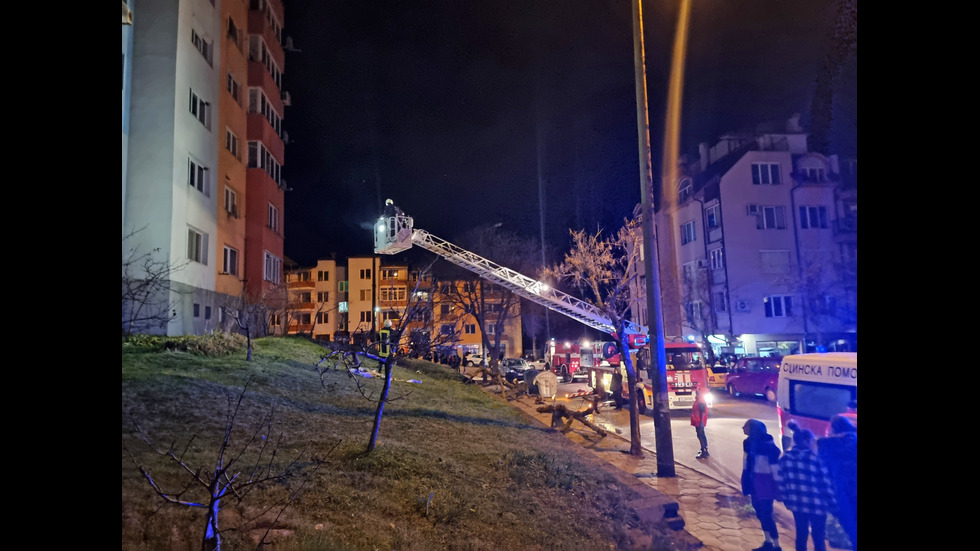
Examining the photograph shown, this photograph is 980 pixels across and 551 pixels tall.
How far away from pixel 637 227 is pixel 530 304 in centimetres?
505

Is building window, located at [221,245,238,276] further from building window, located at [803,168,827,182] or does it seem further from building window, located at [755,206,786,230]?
building window, located at [755,206,786,230]

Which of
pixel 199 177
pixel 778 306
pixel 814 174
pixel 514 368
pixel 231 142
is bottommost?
pixel 514 368

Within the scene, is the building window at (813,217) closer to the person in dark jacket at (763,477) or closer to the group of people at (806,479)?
the group of people at (806,479)

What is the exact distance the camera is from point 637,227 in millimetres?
10812

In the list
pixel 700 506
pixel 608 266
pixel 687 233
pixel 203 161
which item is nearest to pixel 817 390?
pixel 700 506

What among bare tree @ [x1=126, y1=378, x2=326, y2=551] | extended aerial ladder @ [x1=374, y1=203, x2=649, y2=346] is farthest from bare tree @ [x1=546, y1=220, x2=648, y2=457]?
bare tree @ [x1=126, y1=378, x2=326, y2=551]

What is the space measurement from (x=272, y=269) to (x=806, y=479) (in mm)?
8043

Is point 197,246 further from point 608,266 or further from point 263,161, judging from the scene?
point 608,266

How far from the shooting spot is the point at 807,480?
4.92 m

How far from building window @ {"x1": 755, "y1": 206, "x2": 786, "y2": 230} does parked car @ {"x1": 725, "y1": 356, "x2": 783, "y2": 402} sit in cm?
563

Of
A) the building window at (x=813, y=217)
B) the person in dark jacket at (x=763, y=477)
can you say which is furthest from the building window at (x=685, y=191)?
the person in dark jacket at (x=763, y=477)
